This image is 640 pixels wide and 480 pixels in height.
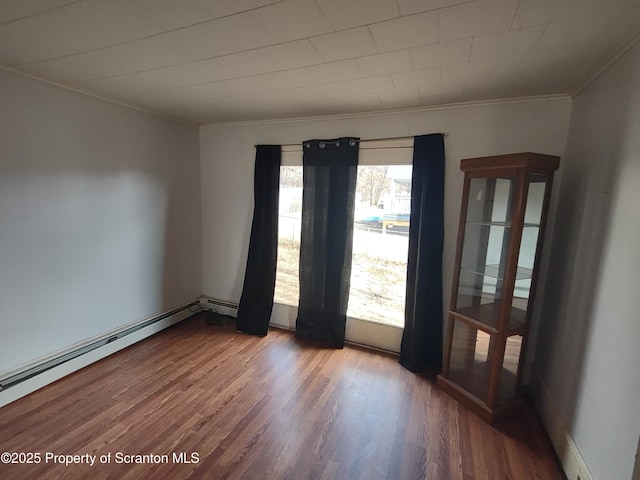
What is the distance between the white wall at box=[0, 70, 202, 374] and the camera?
1905 mm

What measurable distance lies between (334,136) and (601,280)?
6.95ft

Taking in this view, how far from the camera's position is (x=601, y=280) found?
1.46m

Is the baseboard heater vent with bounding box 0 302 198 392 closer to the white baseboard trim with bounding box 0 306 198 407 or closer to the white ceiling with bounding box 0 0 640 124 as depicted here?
the white baseboard trim with bounding box 0 306 198 407

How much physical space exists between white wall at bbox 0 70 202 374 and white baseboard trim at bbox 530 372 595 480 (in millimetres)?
3351

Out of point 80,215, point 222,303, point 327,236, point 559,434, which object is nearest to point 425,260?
point 327,236

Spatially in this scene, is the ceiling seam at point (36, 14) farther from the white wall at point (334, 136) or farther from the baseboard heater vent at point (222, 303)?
the baseboard heater vent at point (222, 303)

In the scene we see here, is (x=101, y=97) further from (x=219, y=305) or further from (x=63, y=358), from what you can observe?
(x=219, y=305)

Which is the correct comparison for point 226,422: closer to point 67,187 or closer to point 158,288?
point 158,288

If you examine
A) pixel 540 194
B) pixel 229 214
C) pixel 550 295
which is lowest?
pixel 550 295

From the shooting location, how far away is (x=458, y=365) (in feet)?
7.35

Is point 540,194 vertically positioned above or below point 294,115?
below

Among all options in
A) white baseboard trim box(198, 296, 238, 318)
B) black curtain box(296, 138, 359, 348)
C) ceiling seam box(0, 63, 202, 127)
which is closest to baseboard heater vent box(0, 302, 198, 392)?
white baseboard trim box(198, 296, 238, 318)

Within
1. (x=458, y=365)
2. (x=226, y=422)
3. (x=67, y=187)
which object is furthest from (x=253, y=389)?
(x=67, y=187)

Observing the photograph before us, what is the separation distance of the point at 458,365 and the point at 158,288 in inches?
113
